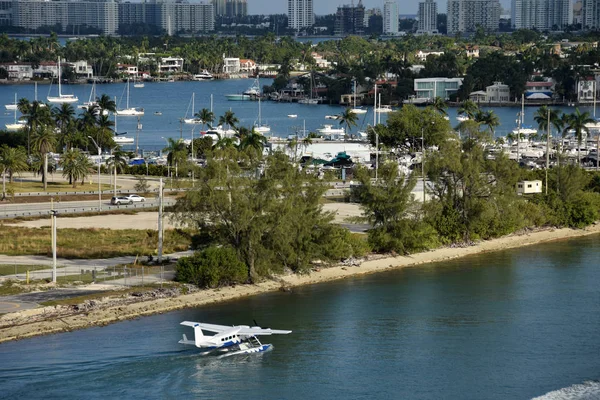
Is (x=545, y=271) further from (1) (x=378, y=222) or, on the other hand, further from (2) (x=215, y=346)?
(2) (x=215, y=346)

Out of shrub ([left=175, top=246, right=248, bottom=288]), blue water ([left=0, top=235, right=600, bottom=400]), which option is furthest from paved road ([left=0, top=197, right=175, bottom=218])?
blue water ([left=0, top=235, right=600, bottom=400])

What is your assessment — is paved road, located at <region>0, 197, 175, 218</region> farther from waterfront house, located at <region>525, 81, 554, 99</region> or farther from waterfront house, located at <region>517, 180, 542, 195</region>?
waterfront house, located at <region>525, 81, 554, 99</region>

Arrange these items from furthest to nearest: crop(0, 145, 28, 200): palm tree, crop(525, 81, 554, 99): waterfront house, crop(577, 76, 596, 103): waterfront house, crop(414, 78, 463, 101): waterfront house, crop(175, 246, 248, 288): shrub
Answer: crop(414, 78, 463, 101): waterfront house < crop(525, 81, 554, 99): waterfront house < crop(577, 76, 596, 103): waterfront house < crop(0, 145, 28, 200): palm tree < crop(175, 246, 248, 288): shrub

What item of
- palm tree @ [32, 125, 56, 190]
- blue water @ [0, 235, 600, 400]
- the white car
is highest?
palm tree @ [32, 125, 56, 190]

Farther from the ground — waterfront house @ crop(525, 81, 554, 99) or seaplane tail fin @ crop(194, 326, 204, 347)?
waterfront house @ crop(525, 81, 554, 99)

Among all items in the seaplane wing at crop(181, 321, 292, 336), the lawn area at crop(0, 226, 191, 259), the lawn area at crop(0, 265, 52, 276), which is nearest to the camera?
the seaplane wing at crop(181, 321, 292, 336)

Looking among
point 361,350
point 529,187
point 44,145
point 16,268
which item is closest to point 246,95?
point 44,145

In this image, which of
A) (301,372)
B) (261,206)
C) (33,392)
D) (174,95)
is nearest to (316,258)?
(261,206)
